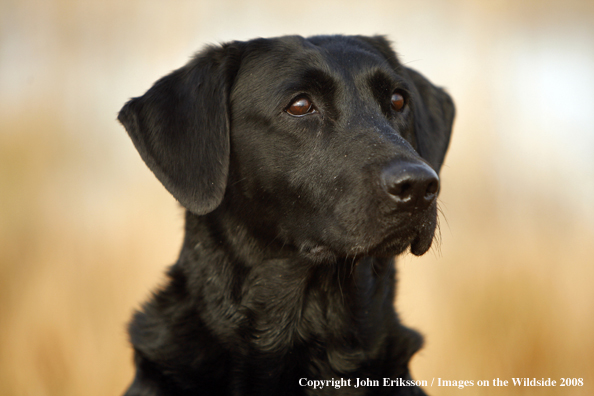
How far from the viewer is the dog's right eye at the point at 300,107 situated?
8.11 feet

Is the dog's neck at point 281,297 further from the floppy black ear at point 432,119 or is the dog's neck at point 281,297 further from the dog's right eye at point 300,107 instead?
the floppy black ear at point 432,119

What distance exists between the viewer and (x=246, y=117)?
255cm

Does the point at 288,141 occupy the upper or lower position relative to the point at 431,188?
upper

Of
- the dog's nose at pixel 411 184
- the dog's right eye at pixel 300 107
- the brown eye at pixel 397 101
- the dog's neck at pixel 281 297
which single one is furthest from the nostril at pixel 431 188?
the brown eye at pixel 397 101

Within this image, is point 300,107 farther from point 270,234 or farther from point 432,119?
point 432,119

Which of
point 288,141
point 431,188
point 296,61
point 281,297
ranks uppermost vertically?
point 296,61

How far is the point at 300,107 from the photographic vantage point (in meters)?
2.48

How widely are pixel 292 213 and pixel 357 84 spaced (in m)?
0.73

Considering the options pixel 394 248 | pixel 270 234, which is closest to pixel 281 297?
pixel 270 234

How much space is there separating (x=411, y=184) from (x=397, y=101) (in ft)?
3.05

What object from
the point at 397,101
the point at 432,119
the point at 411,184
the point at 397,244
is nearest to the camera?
the point at 411,184

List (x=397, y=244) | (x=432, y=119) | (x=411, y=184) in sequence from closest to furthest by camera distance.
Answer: (x=411, y=184) < (x=397, y=244) < (x=432, y=119)

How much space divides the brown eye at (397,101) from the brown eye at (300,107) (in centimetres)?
51

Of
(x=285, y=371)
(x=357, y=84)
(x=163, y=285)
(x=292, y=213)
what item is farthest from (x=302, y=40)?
(x=285, y=371)
